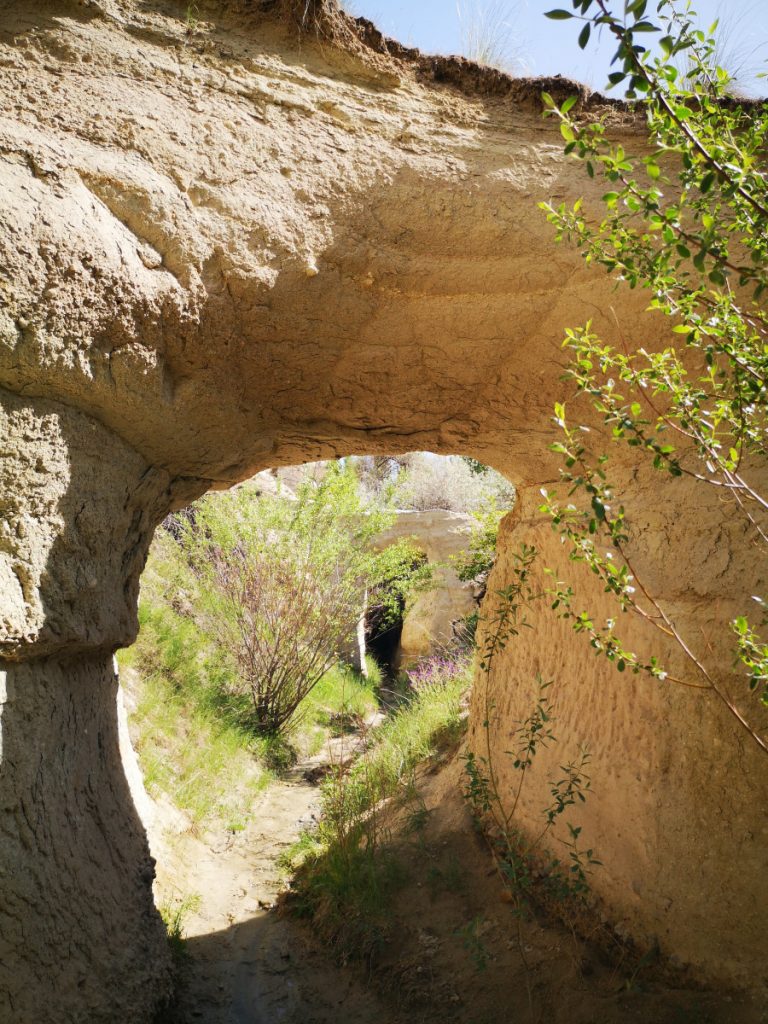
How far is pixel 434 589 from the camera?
11.4 metres

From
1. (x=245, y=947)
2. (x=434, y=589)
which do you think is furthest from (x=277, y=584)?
(x=434, y=589)

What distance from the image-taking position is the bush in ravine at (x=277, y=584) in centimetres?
706

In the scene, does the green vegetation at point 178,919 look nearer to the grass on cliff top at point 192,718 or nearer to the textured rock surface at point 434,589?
the grass on cliff top at point 192,718

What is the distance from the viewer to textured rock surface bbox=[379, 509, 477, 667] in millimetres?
11633

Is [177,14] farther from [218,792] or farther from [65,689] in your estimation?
[218,792]

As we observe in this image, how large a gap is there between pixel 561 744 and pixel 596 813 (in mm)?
371

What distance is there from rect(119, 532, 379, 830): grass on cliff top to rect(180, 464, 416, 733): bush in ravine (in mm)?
255

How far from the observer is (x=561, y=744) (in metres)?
3.14

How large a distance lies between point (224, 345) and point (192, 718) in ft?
13.0

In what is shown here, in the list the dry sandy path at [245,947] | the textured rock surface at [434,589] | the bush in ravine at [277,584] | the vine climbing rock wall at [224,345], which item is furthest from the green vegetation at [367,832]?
the textured rock surface at [434,589]

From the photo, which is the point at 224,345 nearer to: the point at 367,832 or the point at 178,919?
the point at 178,919

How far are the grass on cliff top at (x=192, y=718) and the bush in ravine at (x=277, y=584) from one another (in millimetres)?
255

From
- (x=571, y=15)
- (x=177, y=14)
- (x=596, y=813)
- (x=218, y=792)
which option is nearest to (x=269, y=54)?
(x=177, y=14)

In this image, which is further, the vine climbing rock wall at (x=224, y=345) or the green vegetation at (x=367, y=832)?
the green vegetation at (x=367, y=832)
